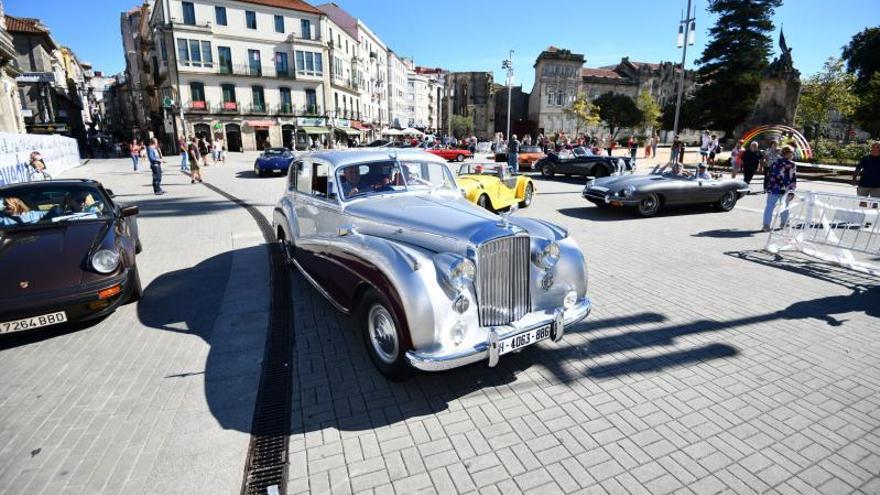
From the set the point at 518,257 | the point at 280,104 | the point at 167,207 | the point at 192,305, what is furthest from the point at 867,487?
the point at 280,104

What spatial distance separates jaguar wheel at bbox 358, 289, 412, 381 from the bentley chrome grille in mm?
739

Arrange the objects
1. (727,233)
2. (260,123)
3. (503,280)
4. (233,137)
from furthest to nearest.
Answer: (260,123) < (233,137) < (727,233) < (503,280)

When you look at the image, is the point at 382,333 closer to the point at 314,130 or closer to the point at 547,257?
the point at 547,257

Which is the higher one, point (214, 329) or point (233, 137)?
point (233, 137)

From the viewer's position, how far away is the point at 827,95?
2723 centimetres

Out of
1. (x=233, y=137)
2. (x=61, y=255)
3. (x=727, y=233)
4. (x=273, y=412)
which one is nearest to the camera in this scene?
(x=273, y=412)

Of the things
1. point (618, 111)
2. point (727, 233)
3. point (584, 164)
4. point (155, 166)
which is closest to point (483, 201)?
point (727, 233)

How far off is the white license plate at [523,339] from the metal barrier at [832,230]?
6.17 meters

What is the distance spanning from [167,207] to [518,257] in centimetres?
1266

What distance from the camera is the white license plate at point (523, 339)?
11.1ft

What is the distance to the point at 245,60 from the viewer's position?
1667 inches

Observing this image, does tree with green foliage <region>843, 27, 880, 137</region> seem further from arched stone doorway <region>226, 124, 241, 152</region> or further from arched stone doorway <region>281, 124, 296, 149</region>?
arched stone doorway <region>226, 124, 241, 152</region>

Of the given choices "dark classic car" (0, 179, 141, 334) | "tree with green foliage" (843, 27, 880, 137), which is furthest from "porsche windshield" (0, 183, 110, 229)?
"tree with green foliage" (843, 27, 880, 137)

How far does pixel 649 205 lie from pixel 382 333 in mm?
9406
